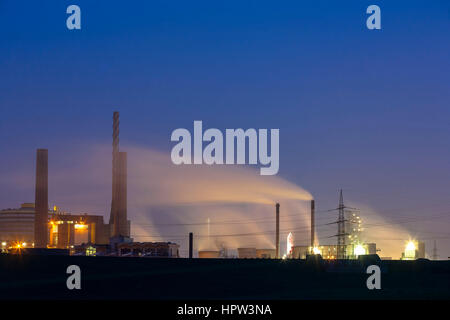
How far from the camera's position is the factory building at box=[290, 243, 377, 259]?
13188 centimetres

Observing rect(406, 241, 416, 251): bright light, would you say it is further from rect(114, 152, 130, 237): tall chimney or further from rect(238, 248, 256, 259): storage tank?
rect(114, 152, 130, 237): tall chimney

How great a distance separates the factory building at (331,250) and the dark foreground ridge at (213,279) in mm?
30166

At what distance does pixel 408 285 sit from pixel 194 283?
2845 cm

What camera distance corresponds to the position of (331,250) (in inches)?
5881

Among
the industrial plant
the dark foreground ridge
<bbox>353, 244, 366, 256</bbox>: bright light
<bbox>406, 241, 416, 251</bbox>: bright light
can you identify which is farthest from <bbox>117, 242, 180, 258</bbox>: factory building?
<bbox>406, 241, 416, 251</bbox>: bright light

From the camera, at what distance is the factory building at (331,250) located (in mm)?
131875

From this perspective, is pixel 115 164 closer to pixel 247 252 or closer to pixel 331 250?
pixel 247 252

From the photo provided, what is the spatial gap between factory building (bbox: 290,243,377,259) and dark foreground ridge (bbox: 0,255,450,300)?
30166 mm

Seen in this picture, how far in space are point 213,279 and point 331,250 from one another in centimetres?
6408

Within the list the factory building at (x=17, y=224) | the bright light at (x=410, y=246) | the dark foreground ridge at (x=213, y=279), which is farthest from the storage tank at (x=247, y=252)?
the dark foreground ridge at (x=213, y=279)

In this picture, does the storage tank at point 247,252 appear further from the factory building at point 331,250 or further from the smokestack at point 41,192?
the smokestack at point 41,192

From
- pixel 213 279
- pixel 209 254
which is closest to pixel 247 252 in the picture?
pixel 209 254
